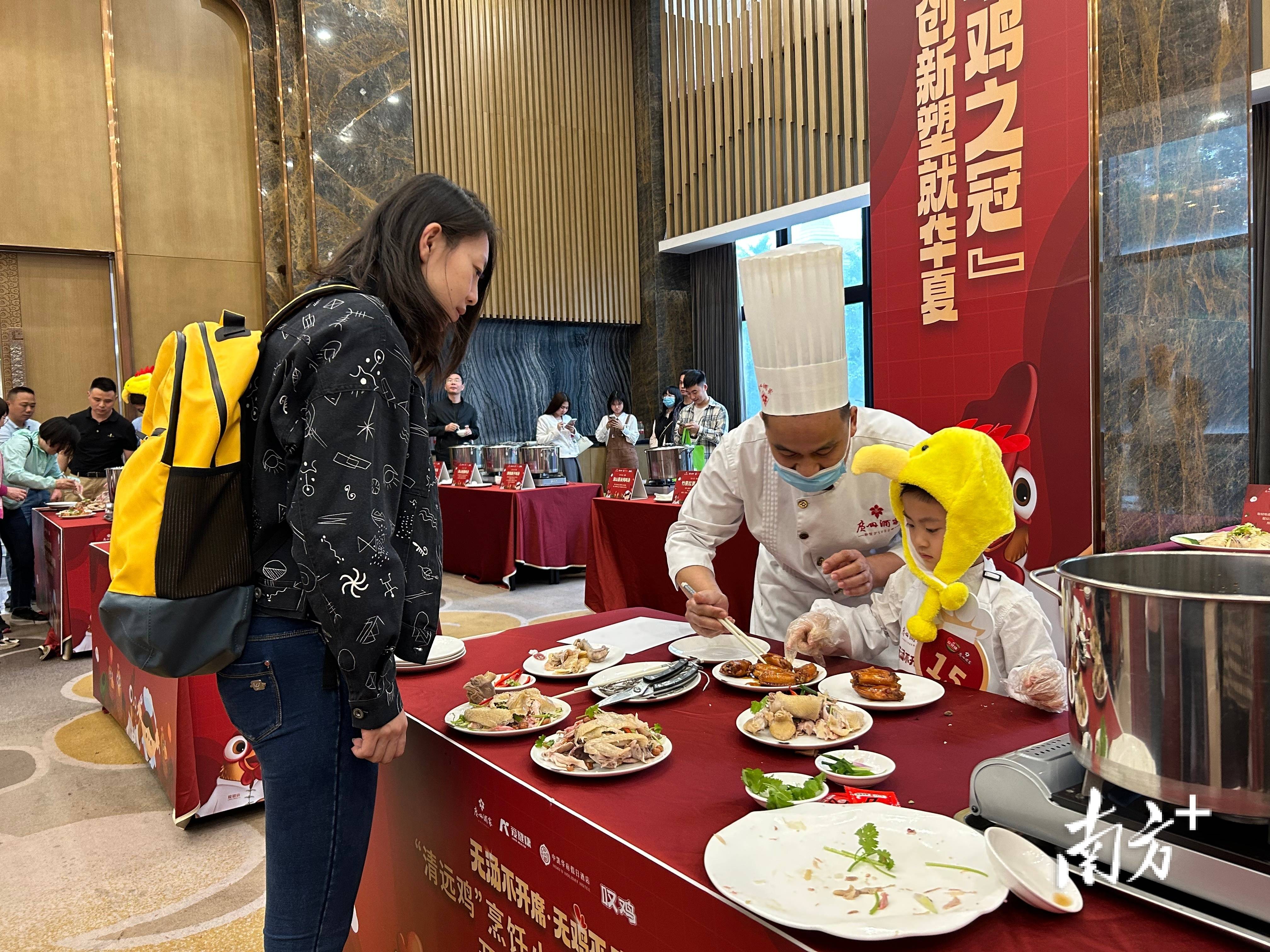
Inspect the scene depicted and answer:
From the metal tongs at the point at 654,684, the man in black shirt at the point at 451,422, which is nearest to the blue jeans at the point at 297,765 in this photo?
the metal tongs at the point at 654,684

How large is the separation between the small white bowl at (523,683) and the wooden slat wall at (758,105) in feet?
22.6

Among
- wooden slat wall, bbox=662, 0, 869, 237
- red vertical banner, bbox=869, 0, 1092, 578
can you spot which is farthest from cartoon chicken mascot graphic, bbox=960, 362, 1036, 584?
wooden slat wall, bbox=662, 0, 869, 237

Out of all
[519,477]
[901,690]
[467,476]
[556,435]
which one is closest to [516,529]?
[519,477]

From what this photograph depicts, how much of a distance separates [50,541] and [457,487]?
102 inches

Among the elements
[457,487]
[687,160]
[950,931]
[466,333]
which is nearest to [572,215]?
[687,160]

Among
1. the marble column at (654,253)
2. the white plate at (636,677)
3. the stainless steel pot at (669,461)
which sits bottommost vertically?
the white plate at (636,677)

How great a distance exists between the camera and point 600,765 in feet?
3.58

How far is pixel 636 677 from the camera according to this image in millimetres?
1432

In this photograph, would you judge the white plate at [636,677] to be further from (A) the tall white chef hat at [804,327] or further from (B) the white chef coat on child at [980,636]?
(A) the tall white chef hat at [804,327]

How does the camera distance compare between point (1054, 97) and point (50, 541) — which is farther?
point (50, 541)

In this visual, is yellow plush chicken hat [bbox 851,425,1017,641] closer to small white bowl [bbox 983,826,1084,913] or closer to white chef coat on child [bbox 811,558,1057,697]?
white chef coat on child [bbox 811,558,1057,697]

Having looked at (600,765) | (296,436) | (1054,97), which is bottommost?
(600,765)

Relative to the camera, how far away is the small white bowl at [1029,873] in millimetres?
708

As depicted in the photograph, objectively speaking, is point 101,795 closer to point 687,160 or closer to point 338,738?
point 338,738
